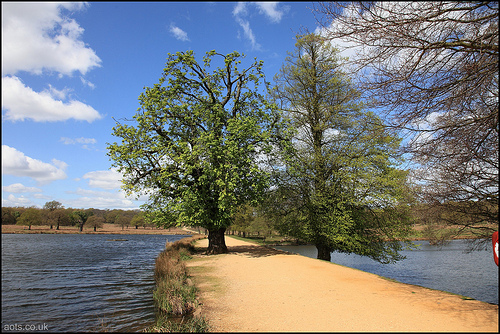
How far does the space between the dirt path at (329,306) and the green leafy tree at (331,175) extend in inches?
206

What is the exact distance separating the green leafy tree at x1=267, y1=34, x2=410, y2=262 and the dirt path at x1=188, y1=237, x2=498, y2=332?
17.2 ft

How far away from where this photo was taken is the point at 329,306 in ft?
21.5

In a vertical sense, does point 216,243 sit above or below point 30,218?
below

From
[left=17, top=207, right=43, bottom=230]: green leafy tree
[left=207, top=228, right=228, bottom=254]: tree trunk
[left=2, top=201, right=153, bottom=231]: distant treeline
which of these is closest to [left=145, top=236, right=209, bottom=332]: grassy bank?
[left=207, top=228, right=228, bottom=254]: tree trunk

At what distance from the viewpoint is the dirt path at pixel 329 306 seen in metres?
5.31

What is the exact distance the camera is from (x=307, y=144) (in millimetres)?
18031

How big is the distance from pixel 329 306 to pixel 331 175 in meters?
11.2

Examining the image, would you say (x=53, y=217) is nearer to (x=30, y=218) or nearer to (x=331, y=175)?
(x=30, y=218)

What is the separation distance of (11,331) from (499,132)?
11.5 m

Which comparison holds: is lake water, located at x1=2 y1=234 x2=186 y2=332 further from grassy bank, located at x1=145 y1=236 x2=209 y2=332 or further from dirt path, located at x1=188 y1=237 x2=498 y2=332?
dirt path, located at x1=188 y1=237 x2=498 y2=332

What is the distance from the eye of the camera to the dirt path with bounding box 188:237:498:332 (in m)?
5.31

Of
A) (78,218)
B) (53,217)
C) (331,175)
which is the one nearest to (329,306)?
(331,175)

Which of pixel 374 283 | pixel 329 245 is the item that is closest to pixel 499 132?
pixel 374 283

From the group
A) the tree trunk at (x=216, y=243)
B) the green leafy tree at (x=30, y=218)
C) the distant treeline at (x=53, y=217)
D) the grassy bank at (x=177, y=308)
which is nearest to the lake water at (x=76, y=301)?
the grassy bank at (x=177, y=308)
